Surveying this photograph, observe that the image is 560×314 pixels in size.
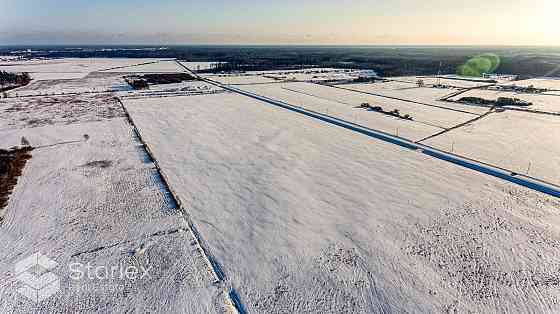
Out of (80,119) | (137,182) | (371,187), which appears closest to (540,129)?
(371,187)

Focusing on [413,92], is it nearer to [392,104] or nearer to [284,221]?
[392,104]

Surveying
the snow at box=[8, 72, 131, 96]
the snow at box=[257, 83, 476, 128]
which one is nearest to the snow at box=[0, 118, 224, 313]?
the snow at box=[257, 83, 476, 128]

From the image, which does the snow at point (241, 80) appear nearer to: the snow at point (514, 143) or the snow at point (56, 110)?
the snow at point (56, 110)

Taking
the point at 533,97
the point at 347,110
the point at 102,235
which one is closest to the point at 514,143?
the point at 347,110

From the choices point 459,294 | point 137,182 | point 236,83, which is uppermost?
point 236,83

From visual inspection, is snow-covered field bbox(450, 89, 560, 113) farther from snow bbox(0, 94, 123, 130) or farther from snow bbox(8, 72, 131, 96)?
snow bbox(8, 72, 131, 96)

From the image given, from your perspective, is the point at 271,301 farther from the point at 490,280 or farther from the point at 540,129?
the point at 540,129
